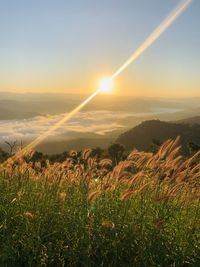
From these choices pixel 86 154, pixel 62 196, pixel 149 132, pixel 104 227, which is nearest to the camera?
pixel 104 227

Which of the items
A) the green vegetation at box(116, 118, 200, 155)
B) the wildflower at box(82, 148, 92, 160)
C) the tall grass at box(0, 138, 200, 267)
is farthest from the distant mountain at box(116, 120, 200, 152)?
the tall grass at box(0, 138, 200, 267)

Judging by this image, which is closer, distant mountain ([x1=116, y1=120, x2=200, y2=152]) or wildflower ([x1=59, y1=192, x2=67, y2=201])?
wildflower ([x1=59, y1=192, x2=67, y2=201])

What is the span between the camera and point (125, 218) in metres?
7.39

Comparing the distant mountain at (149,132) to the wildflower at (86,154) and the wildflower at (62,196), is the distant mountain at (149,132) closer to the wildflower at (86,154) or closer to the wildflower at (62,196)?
the wildflower at (86,154)

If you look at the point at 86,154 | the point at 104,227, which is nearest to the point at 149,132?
the point at 86,154

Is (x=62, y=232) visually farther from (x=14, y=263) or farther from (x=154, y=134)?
(x=154, y=134)

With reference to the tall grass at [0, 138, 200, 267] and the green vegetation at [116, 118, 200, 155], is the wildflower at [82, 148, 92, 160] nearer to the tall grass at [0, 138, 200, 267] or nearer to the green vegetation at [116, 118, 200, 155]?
the tall grass at [0, 138, 200, 267]

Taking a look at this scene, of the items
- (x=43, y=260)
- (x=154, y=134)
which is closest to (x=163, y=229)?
(x=43, y=260)

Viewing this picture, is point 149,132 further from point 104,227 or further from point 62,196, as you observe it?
point 104,227

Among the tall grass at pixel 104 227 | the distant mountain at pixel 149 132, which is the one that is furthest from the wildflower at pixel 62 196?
the distant mountain at pixel 149 132

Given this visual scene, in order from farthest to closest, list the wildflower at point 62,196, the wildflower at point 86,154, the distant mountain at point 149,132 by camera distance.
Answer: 1. the distant mountain at point 149,132
2. the wildflower at point 86,154
3. the wildflower at point 62,196

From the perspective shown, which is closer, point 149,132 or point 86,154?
point 86,154

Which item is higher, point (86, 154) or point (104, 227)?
point (86, 154)

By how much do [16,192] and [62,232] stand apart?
1405 millimetres
